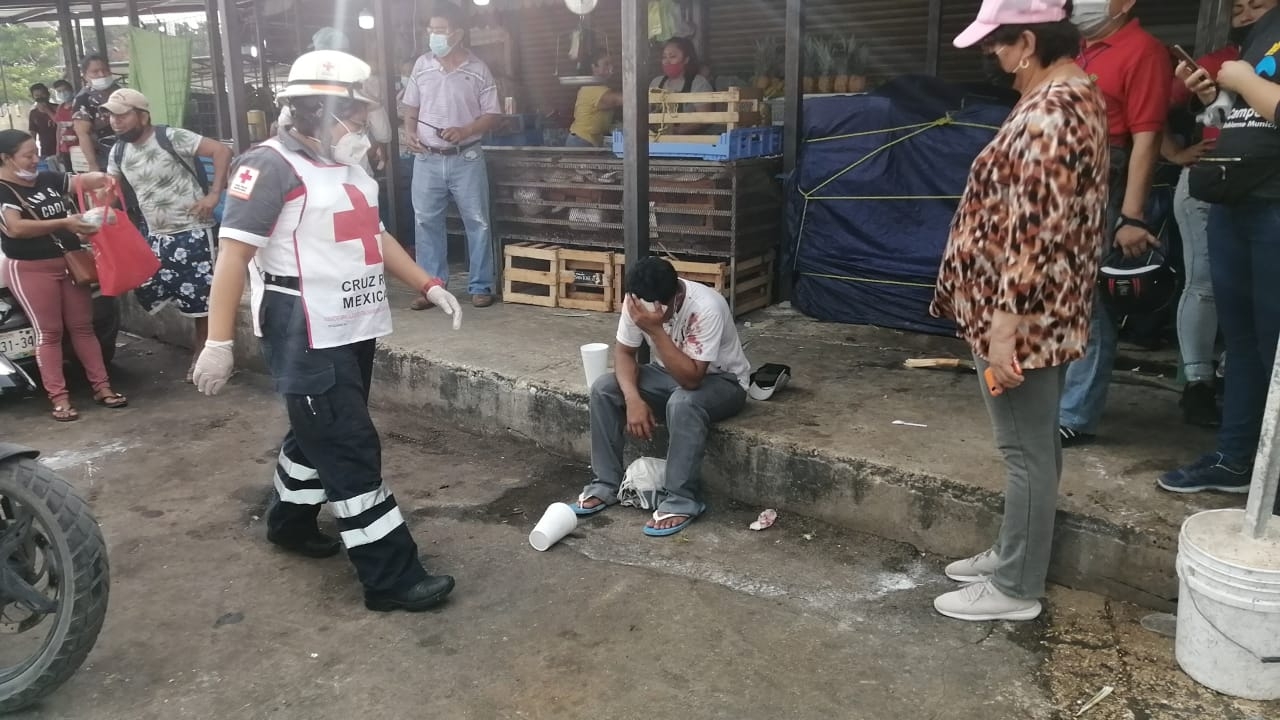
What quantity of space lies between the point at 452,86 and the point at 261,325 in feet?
12.8

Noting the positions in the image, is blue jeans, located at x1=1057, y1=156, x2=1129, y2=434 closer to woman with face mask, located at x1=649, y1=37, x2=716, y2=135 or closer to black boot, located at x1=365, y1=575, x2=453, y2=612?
black boot, located at x1=365, y1=575, x2=453, y2=612

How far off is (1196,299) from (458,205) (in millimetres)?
4746

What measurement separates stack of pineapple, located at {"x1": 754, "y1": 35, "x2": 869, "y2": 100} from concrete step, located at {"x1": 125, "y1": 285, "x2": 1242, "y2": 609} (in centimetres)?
259

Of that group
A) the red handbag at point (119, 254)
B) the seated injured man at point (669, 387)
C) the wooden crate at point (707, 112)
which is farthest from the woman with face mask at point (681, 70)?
the red handbag at point (119, 254)

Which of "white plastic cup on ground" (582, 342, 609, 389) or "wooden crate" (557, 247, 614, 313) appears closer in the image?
"white plastic cup on ground" (582, 342, 609, 389)

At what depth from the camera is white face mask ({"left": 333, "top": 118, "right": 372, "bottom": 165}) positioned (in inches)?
130

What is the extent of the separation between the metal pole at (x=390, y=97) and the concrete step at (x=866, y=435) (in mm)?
2483

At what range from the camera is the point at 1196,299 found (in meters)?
4.07

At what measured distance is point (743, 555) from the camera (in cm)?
380

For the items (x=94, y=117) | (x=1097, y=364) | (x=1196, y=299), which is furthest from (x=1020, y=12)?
(x=94, y=117)

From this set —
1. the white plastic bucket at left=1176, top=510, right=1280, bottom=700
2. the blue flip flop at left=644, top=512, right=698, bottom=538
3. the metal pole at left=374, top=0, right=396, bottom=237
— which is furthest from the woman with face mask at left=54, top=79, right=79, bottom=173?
the white plastic bucket at left=1176, top=510, right=1280, bottom=700

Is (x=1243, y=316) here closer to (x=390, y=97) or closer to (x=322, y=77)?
(x=322, y=77)

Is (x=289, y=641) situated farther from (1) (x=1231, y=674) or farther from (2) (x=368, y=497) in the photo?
(1) (x=1231, y=674)

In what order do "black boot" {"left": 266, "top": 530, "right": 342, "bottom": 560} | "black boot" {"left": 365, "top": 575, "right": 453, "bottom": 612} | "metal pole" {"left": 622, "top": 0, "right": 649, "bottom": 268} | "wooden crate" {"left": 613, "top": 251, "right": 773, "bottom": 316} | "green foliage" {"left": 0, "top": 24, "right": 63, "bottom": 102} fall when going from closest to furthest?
1. "black boot" {"left": 365, "top": 575, "right": 453, "bottom": 612}
2. "black boot" {"left": 266, "top": 530, "right": 342, "bottom": 560}
3. "metal pole" {"left": 622, "top": 0, "right": 649, "bottom": 268}
4. "wooden crate" {"left": 613, "top": 251, "right": 773, "bottom": 316}
5. "green foliage" {"left": 0, "top": 24, "right": 63, "bottom": 102}
